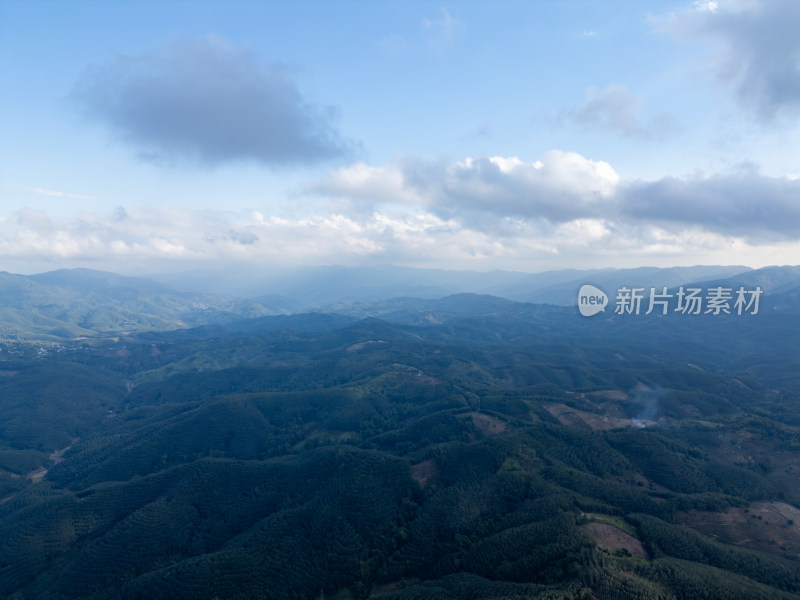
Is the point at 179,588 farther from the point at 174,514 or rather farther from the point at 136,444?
the point at 136,444

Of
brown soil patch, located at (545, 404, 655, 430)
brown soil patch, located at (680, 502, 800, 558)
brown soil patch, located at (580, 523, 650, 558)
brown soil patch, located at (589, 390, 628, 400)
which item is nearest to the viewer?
brown soil patch, located at (580, 523, 650, 558)

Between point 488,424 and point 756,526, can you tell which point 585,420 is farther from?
point 756,526

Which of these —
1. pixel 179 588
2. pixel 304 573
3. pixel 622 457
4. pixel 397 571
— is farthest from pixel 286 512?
pixel 622 457

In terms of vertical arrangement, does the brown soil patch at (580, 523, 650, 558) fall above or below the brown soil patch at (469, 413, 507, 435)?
above

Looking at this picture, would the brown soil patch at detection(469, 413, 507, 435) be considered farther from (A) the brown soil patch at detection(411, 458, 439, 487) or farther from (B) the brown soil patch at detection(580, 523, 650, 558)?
(B) the brown soil patch at detection(580, 523, 650, 558)

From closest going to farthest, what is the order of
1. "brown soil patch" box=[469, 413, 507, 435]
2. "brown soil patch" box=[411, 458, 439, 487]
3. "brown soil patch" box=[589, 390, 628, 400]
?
"brown soil patch" box=[411, 458, 439, 487]
"brown soil patch" box=[469, 413, 507, 435]
"brown soil patch" box=[589, 390, 628, 400]

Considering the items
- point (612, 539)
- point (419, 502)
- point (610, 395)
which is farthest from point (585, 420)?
point (419, 502)

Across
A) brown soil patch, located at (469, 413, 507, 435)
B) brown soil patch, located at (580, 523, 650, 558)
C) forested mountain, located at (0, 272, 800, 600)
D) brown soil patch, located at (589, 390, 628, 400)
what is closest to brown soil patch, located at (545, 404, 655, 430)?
forested mountain, located at (0, 272, 800, 600)

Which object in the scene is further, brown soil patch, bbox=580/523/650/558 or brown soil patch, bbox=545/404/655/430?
brown soil patch, bbox=545/404/655/430
